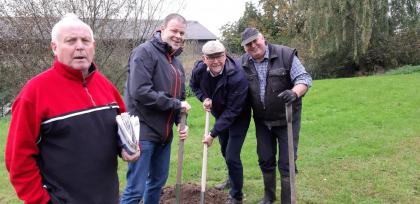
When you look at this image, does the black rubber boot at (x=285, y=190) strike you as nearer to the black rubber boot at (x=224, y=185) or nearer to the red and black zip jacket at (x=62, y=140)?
the black rubber boot at (x=224, y=185)

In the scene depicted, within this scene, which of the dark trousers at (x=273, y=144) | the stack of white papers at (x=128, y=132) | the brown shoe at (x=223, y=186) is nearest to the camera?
the stack of white papers at (x=128, y=132)

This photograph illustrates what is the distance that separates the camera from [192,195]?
514 centimetres

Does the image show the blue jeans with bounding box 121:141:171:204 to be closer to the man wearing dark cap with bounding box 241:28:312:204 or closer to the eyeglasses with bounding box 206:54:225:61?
the eyeglasses with bounding box 206:54:225:61

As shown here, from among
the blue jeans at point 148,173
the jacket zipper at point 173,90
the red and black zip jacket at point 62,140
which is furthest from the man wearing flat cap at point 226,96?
the red and black zip jacket at point 62,140

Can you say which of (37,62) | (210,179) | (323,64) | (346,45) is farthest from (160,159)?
(323,64)

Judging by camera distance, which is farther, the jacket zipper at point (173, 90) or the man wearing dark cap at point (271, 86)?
the man wearing dark cap at point (271, 86)

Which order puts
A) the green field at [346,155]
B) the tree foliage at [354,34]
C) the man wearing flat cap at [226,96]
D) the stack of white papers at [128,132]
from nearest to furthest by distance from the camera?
the stack of white papers at [128,132] → the man wearing flat cap at [226,96] → the green field at [346,155] → the tree foliage at [354,34]

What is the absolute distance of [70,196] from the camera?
243 centimetres

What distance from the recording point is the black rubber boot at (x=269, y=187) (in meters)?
4.81

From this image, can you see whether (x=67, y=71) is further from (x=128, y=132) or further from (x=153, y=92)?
(x=153, y=92)

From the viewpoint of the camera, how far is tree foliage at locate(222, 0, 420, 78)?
20.8 m

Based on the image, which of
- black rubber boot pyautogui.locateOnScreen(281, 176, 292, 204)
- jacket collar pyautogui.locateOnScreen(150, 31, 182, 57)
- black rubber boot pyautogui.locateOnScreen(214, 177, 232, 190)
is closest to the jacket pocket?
black rubber boot pyautogui.locateOnScreen(281, 176, 292, 204)

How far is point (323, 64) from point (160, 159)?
887 inches

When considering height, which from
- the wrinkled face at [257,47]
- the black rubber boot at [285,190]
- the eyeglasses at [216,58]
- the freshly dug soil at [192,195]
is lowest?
the freshly dug soil at [192,195]
